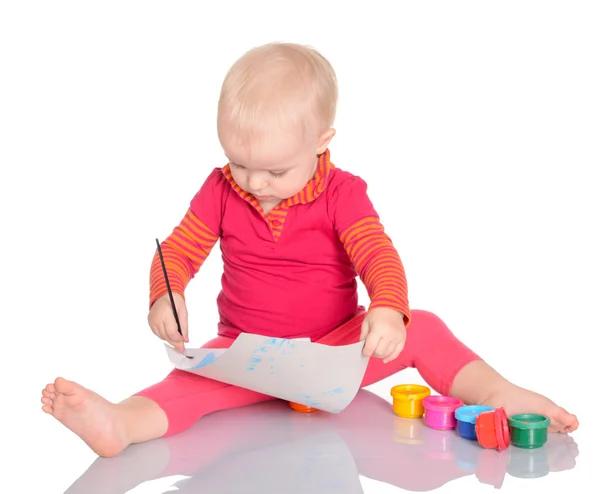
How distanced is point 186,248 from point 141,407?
1.08 feet

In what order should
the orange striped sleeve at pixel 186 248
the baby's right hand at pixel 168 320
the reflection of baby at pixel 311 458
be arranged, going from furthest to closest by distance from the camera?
the orange striped sleeve at pixel 186 248 < the baby's right hand at pixel 168 320 < the reflection of baby at pixel 311 458

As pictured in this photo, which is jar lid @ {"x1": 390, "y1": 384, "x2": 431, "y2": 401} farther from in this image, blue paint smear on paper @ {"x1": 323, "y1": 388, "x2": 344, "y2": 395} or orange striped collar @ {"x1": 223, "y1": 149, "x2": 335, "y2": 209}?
orange striped collar @ {"x1": 223, "y1": 149, "x2": 335, "y2": 209}

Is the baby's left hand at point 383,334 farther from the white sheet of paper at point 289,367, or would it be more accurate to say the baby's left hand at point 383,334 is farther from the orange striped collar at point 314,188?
the orange striped collar at point 314,188

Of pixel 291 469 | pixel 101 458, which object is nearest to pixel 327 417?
pixel 291 469

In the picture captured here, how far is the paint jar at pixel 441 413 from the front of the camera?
1776 millimetres

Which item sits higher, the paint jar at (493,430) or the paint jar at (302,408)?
the paint jar at (493,430)

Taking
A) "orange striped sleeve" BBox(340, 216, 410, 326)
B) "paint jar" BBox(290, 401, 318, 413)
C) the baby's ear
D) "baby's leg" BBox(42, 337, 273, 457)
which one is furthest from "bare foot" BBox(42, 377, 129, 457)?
the baby's ear

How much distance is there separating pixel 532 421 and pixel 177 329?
0.60 m

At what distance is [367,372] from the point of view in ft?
6.34

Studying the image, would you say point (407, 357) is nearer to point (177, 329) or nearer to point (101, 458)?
point (177, 329)

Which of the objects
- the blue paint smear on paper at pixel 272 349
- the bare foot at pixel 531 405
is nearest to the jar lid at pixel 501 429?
the bare foot at pixel 531 405

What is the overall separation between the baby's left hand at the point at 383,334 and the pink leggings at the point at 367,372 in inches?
8.2

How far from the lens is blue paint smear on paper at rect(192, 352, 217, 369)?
5.73ft

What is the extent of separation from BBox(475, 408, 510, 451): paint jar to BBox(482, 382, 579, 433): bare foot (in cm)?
10
